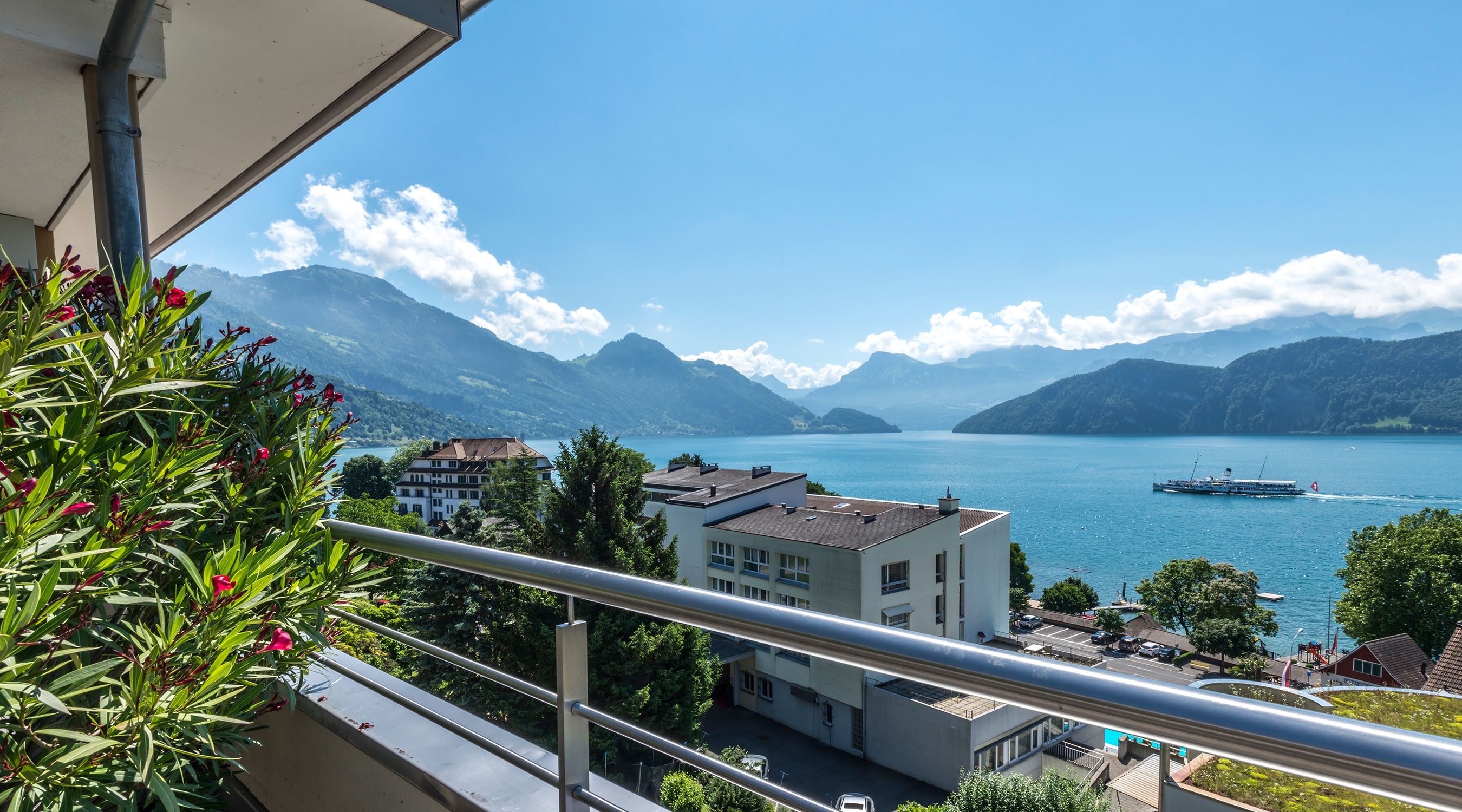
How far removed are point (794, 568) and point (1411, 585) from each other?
2824cm

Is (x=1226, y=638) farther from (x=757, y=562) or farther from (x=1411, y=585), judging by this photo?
(x=757, y=562)

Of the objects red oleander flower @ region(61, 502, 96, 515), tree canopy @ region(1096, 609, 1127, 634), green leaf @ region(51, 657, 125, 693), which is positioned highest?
red oleander flower @ region(61, 502, 96, 515)

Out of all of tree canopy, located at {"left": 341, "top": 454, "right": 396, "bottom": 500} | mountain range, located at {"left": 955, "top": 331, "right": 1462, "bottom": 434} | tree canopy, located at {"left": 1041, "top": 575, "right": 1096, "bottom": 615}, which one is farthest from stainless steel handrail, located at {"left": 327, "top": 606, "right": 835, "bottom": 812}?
mountain range, located at {"left": 955, "top": 331, "right": 1462, "bottom": 434}

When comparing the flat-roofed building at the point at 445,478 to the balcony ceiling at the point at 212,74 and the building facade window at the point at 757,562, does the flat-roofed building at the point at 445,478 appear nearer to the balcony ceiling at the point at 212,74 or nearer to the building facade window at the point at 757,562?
the building facade window at the point at 757,562

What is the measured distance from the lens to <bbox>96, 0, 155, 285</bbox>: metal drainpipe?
6.93 feet

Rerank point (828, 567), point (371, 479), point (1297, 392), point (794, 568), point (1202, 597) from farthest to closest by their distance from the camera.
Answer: point (1297, 392) < point (371, 479) < point (1202, 597) < point (794, 568) < point (828, 567)

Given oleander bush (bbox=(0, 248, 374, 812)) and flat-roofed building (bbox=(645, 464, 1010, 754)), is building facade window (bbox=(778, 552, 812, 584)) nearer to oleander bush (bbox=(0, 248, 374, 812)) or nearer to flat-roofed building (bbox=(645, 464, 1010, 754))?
flat-roofed building (bbox=(645, 464, 1010, 754))

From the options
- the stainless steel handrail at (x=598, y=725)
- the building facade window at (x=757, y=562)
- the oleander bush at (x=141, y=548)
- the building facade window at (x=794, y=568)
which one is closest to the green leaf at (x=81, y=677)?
the oleander bush at (x=141, y=548)

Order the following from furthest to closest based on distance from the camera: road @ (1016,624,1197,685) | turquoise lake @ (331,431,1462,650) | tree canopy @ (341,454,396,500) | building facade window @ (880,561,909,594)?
1. turquoise lake @ (331,431,1462,650)
2. tree canopy @ (341,454,396,500)
3. road @ (1016,624,1197,685)
4. building facade window @ (880,561,909,594)

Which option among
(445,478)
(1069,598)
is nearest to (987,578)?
(1069,598)

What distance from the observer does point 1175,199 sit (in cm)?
8206

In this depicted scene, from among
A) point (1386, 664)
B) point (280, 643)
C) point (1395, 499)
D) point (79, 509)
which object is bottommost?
point (1395, 499)

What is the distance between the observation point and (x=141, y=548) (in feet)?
4.15

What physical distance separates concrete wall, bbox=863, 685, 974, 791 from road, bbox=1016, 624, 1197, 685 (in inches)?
718
